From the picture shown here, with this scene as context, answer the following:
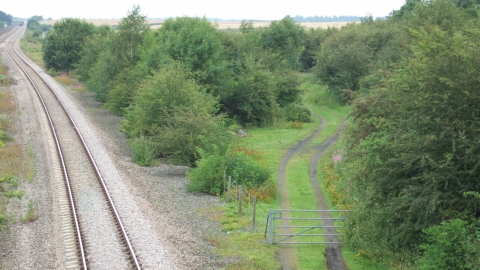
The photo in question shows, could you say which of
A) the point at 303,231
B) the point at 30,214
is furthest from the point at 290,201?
the point at 30,214

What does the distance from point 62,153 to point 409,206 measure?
22660 millimetres

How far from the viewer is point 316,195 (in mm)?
27312

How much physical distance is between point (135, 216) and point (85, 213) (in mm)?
2046

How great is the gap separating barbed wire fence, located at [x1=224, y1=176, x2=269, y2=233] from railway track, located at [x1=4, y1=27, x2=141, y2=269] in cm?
525

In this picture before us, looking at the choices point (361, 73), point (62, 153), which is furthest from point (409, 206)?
point (361, 73)

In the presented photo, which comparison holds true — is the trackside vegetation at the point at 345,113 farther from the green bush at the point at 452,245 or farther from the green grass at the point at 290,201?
the green grass at the point at 290,201

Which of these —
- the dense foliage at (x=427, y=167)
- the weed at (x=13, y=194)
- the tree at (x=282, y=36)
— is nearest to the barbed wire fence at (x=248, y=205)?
the dense foliage at (x=427, y=167)

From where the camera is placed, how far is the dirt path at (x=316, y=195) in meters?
18.4

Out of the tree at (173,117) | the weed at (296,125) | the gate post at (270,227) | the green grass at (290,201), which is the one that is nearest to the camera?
the green grass at (290,201)

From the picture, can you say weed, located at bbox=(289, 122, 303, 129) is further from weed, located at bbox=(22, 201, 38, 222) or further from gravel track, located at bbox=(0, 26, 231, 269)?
weed, located at bbox=(22, 201, 38, 222)

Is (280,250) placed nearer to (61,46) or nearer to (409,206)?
A: (409,206)

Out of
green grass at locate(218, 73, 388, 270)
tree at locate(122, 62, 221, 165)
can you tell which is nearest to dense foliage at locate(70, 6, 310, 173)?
tree at locate(122, 62, 221, 165)

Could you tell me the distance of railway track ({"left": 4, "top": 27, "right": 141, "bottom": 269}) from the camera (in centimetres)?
1773

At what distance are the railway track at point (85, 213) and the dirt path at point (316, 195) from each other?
16.8 feet
